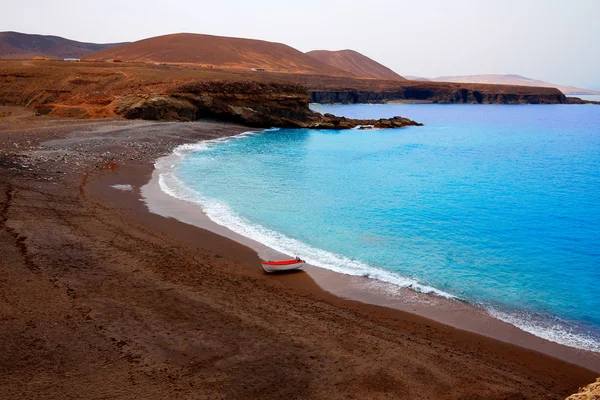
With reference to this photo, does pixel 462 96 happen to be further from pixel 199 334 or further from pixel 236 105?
pixel 199 334

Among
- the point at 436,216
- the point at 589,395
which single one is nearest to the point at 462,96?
the point at 436,216

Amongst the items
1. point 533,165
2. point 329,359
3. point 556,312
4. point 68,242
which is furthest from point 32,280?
point 533,165

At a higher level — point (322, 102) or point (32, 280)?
point (322, 102)

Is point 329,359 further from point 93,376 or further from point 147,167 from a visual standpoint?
point 147,167

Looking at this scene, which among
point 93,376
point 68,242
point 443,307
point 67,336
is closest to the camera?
point 93,376

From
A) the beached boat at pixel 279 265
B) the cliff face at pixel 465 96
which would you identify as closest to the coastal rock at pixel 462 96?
the cliff face at pixel 465 96

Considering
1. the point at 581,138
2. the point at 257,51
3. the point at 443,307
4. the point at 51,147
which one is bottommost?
the point at 443,307

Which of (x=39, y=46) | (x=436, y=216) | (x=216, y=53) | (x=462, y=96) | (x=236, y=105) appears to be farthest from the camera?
(x=39, y=46)
